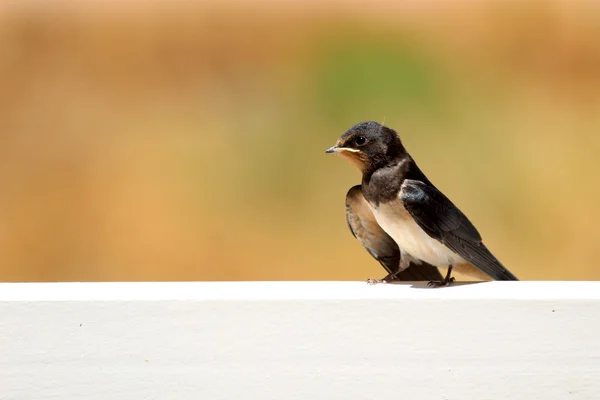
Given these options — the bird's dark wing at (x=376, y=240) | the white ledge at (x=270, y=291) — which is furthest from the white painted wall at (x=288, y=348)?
the bird's dark wing at (x=376, y=240)

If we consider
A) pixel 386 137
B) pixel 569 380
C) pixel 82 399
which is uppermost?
pixel 386 137

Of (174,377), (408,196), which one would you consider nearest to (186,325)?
(174,377)

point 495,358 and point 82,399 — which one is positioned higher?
point 495,358

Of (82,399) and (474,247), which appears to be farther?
(474,247)

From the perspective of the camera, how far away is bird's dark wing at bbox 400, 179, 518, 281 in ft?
3.95

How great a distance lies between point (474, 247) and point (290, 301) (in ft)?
1.84

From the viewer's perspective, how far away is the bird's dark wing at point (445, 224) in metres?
1.20

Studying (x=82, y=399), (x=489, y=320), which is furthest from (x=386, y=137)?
(x=82, y=399)

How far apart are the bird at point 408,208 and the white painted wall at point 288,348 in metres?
0.46

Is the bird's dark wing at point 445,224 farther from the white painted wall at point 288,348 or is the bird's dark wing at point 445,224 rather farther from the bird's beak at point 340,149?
the white painted wall at point 288,348

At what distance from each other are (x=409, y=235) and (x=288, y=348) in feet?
1.74

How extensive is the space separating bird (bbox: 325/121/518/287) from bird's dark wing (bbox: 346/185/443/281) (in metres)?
0.05

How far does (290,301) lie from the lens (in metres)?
0.74

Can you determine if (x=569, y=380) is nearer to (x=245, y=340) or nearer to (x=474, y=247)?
(x=245, y=340)
